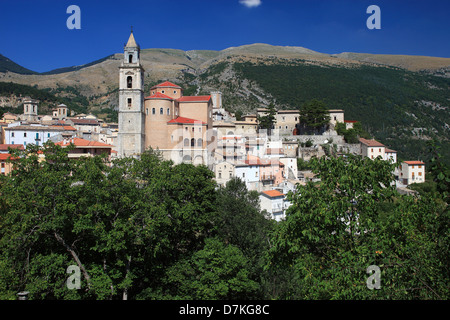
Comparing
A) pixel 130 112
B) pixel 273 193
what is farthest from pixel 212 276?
pixel 130 112

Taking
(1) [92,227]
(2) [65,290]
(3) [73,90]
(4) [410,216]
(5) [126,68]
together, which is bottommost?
(2) [65,290]

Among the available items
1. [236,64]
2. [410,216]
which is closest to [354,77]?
[236,64]

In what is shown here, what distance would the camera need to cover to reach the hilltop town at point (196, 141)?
4416cm

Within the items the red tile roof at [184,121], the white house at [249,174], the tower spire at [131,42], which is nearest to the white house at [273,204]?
the white house at [249,174]

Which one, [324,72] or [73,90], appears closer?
[324,72]

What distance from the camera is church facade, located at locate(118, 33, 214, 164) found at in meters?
44.2

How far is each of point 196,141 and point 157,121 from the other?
6181mm

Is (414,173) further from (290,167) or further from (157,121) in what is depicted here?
(157,121)

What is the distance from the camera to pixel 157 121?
46.3 metres

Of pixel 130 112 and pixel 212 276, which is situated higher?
pixel 130 112

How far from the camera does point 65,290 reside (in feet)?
48.4

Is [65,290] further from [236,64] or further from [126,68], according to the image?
[236,64]

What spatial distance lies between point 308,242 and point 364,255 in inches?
88.6
